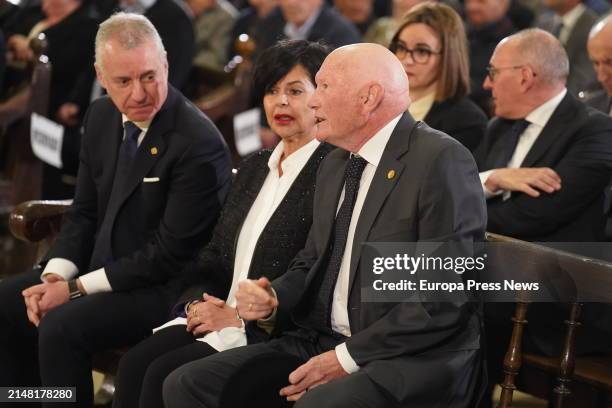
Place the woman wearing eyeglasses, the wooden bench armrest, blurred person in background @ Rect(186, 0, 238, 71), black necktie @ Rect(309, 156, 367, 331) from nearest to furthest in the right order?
black necktie @ Rect(309, 156, 367, 331), the wooden bench armrest, the woman wearing eyeglasses, blurred person in background @ Rect(186, 0, 238, 71)

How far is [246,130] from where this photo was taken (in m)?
5.24

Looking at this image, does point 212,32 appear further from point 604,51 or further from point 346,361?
point 346,361

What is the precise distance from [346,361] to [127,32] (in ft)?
4.66

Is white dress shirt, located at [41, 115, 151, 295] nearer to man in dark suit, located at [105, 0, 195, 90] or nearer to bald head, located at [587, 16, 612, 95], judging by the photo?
bald head, located at [587, 16, 612, 95]

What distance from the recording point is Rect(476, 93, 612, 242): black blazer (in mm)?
3158

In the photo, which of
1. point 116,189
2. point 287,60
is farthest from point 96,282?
point 287,60

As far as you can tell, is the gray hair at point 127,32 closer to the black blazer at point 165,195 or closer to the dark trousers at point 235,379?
the black blazer at point 165,195

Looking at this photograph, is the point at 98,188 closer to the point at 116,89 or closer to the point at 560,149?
the point at 116,89

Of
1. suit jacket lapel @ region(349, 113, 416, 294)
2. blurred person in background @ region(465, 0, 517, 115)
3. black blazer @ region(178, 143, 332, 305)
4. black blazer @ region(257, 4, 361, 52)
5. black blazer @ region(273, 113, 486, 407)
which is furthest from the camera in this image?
black blazer @ region(257, 4, 361, 52)

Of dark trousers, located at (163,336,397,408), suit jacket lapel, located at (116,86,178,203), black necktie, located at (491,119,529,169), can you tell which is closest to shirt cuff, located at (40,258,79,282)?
suit jacket lapel, located at (116,86,178,203)

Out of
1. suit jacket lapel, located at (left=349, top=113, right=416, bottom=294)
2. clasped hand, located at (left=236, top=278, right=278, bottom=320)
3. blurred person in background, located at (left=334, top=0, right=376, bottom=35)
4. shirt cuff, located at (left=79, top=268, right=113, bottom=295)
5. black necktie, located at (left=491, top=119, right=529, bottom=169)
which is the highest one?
blurred person in background, located at (left=334, top=0, right=376, bottom=35)

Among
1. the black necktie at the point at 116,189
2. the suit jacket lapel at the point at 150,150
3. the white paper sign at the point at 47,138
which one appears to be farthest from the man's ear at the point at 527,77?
the white paper sign at the point at 47,138

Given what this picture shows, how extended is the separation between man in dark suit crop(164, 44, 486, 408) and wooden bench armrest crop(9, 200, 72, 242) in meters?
1.15

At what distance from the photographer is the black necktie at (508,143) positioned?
11.3 feet
